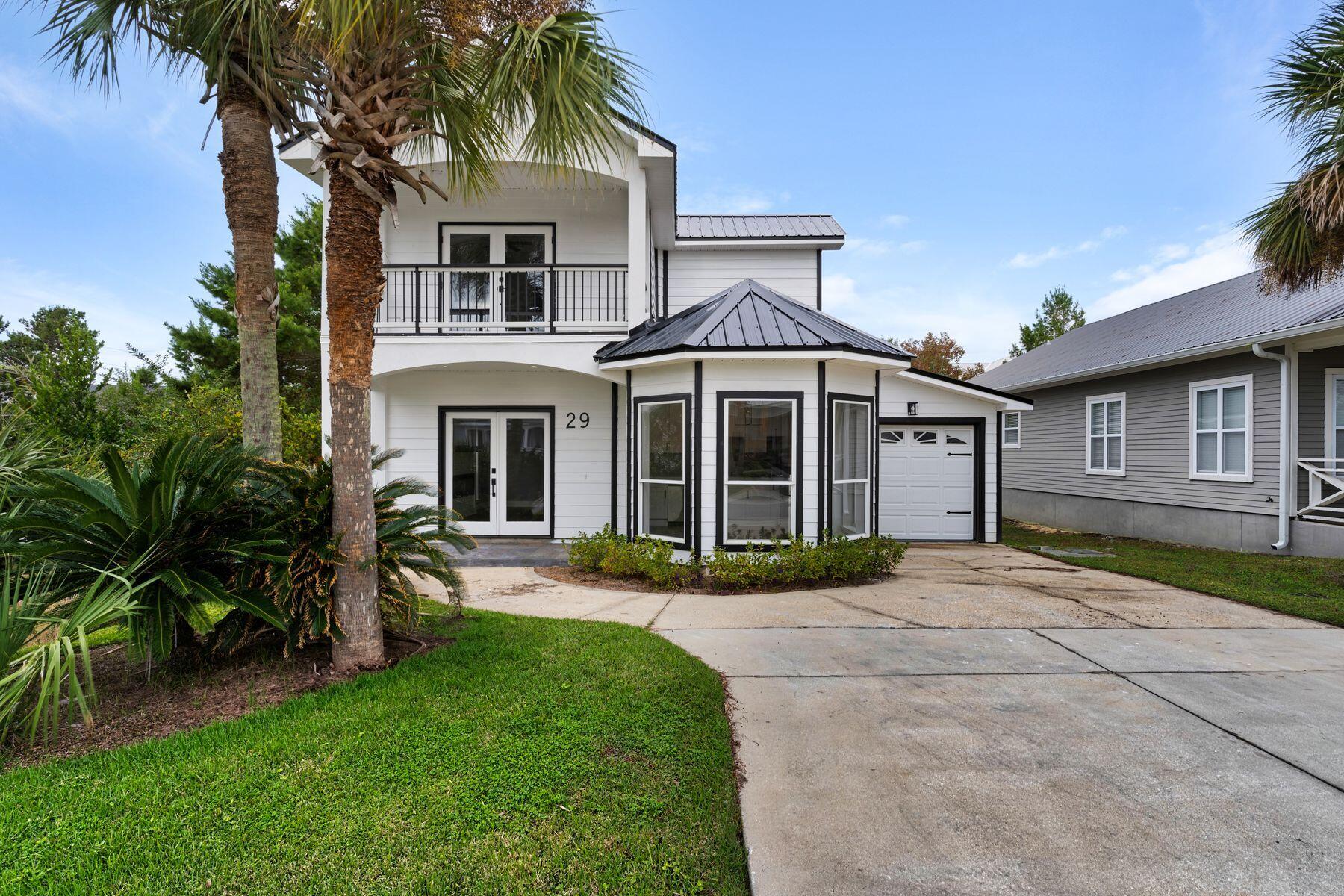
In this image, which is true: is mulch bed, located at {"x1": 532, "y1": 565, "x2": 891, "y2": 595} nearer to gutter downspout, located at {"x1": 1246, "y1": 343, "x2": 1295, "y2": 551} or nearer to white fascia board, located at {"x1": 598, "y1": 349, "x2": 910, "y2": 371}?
white fascia board, located at {"x1": 598, "y1": 349, "x2": 910, "y2": 371}

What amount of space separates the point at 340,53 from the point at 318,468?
272 centimetres

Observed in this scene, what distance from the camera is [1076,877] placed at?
2.45 m

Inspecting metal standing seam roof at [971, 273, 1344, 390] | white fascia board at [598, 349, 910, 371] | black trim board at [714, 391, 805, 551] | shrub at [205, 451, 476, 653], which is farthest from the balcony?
shrub at [205, 451, 476, 653]

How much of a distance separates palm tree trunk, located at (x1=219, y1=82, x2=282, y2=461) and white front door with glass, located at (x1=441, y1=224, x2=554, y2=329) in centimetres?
471

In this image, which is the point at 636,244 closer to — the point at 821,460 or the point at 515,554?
the point at 821,460

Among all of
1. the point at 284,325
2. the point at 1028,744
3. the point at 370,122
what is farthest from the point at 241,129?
the point at 284,325

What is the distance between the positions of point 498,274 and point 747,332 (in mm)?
4727

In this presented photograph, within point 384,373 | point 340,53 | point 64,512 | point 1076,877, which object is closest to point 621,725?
point 1076,877

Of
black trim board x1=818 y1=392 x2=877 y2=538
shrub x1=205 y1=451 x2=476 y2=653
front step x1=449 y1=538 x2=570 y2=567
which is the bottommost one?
front step x1=449 y1=538 x2=570 y2=567

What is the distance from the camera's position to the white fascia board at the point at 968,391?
11883 mm

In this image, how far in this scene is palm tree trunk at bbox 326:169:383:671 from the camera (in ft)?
13.9

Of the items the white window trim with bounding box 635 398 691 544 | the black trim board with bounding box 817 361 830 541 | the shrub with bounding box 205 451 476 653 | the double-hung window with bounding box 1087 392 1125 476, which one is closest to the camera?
the shrub with bounding box 205 451 476 653

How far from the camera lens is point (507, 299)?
1069cm

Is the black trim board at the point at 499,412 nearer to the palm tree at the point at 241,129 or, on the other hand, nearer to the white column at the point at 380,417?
the white column at the point at 380,417
